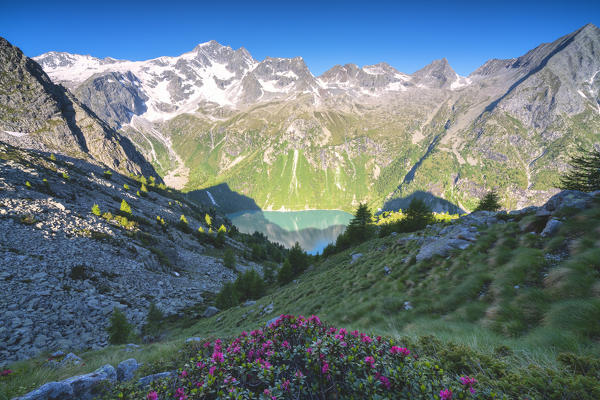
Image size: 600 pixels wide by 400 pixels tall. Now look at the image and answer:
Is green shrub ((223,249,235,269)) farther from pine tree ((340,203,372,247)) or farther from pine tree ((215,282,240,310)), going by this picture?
pine tree ((340,203,372,247))

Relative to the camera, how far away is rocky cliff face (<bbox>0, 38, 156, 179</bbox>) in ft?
314

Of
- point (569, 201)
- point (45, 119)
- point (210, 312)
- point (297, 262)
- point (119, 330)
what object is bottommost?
point (210, 312)

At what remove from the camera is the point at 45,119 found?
107 m

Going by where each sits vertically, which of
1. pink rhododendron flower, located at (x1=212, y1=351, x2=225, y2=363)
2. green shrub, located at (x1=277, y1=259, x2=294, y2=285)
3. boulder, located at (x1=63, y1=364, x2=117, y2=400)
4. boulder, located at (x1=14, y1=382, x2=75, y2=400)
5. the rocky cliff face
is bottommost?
green shrub, located at (x1=277, y1=259, x2=294, y2=285)

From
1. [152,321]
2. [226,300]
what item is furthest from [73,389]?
[226,300]

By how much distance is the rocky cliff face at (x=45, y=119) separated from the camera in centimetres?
9575

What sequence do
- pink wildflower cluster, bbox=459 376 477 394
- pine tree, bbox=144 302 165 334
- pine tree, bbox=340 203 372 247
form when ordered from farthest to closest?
pine tree, bbox=340 203 372 247, pine tree, bbox=144 302 165 334, pink wildflower cluster, bbox=459 376 477 394

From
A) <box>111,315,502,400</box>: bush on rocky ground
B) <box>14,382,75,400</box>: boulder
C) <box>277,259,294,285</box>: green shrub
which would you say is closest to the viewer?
<box>111,315,502,400</box>: bush on rocky ground

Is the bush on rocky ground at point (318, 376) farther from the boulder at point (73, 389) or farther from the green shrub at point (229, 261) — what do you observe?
the green shrub at point (229, 261)

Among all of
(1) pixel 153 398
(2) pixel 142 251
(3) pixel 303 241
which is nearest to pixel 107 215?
(2) pixel 142 251

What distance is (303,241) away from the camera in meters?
188

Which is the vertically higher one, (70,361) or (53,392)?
(53,392)

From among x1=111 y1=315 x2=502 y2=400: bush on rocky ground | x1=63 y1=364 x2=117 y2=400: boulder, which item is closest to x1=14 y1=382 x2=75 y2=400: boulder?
x1=63 y1=364 x2=117 y2=400: boulder

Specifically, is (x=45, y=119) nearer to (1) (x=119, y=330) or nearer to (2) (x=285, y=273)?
(2) (x=285, y=273)
